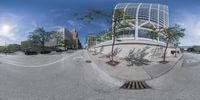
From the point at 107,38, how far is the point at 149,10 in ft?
92.1

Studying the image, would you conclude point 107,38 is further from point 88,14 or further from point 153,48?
point 88,14

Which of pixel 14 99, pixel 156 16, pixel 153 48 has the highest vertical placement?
pixel 156 16

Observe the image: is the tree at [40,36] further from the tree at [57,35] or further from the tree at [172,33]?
the tree at [172,33]

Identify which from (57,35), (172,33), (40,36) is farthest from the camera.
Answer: (172,33)

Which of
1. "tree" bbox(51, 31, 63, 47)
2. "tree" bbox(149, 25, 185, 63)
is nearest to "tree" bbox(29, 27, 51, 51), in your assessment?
"tree" bbox(51, 31, 63, 47)

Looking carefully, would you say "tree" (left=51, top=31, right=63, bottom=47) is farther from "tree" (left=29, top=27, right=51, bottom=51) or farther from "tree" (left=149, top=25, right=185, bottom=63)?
"tree" (left=149, top=25, right=185, bottom=63)

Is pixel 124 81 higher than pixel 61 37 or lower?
lower

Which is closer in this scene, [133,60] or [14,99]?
[14,99]

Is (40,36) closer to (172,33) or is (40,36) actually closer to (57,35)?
(57,35)

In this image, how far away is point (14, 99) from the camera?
522 centimetres

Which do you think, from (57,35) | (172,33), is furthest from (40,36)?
(172,33)

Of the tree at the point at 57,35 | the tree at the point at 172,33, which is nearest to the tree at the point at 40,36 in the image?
the tree at the point at 57,35

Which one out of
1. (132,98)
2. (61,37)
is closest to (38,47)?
(61,37)

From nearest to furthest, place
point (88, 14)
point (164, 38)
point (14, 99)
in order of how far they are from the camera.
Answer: point (14, 99) → point (88, 14) → point (164, 38)
